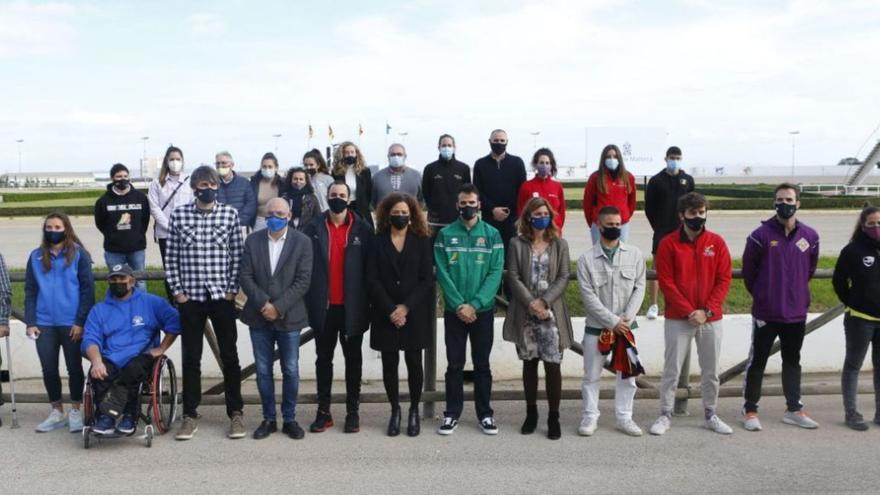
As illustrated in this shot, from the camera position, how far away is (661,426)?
6680mm

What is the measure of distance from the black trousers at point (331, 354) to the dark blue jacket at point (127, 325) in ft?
4.01

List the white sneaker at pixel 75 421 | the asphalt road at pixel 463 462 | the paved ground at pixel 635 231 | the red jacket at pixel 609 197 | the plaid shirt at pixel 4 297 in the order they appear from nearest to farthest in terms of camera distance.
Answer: the asphalt road at pixel 463 462, the white sneaker at pixel 75 421, the plaid shirt at pixel 4 297, the red jacket at pixel 609 197, the paved ground at pixel 635 231

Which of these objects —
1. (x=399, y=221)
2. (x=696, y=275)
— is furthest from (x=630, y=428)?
(x=399, y=221)

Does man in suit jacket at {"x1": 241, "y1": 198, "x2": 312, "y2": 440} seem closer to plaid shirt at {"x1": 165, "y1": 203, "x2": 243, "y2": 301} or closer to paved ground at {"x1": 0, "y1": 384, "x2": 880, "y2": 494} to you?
plaid shirt at {"x1": 165, "y1": 203, "x2": 243, "y2": 301}

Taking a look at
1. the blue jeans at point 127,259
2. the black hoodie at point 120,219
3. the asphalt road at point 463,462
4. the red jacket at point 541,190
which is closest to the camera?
the asphalt road at point 463,462

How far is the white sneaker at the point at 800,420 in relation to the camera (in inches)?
265

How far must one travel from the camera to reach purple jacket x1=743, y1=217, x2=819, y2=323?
6.62 m

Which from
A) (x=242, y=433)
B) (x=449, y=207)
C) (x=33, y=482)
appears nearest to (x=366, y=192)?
(x=449, y=207)

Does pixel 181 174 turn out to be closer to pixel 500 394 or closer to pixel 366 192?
pixel 366 192

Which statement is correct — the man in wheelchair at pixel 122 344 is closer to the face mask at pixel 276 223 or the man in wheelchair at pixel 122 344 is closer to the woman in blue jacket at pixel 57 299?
the woman in blue jacket at pixel 57 299

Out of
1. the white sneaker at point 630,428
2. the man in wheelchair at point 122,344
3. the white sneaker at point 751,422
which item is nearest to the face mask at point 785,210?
the white sneaker at point 751,422

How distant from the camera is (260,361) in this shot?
675 cm

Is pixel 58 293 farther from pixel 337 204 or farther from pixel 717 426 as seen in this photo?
pixel 717 426

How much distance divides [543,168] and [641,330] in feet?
7.03
